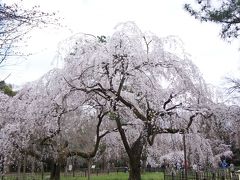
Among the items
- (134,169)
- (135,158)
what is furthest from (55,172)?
(135,158)

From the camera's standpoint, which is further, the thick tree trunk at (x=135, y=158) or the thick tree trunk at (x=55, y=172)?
the thick tree trunk at (x=55, y=172)

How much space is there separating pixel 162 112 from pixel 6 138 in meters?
8.07

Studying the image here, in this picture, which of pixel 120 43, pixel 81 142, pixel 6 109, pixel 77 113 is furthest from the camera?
pixel 81 142

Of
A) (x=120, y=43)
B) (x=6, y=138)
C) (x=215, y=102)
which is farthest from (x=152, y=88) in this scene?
(x=6, y=138)

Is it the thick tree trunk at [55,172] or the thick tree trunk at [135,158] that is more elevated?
the thick tree trunk at [135,158]

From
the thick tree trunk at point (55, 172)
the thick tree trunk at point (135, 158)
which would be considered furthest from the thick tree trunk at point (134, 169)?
the thick tree trunk at point (55, 172)

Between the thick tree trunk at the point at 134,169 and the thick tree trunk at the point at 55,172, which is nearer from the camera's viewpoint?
the thick tree trunk at the point at 134,169

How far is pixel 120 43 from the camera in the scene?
13531 millimetres

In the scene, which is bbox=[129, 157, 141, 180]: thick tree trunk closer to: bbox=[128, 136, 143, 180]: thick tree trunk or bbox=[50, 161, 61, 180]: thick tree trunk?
bbox=[128, 136, 143, 180]: thick tree trunk

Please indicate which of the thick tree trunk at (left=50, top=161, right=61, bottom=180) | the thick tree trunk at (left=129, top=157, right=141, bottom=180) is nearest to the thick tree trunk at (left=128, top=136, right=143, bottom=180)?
the thick tree trunk at (left=129, top=157, right=141, bottom=180)

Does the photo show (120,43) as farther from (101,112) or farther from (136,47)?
(101,112)

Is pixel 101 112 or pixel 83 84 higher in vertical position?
pixel 83 84

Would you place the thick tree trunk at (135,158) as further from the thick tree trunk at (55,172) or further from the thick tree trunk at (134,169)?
the thick tree trunk at (55,172)

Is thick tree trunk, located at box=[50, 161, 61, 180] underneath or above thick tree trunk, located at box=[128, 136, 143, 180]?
underneath
